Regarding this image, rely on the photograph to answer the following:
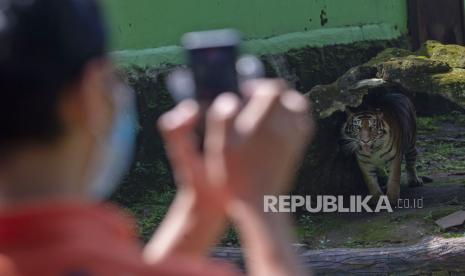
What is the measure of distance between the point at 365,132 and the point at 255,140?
18.6 ft

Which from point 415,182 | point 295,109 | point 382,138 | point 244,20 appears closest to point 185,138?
point 295,109

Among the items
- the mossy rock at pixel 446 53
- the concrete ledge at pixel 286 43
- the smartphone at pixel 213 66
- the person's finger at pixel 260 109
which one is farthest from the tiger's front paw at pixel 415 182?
the person's finger at pixel 260 109

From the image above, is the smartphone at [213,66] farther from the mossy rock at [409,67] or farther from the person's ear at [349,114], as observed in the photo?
the person's ear at [349,114]

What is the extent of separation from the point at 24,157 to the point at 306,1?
6.78 metres

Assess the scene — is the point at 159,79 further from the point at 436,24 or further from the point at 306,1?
the point at 436,24

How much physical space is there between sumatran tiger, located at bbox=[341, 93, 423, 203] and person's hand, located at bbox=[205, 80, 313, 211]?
542cm

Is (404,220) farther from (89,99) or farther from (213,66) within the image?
(89,99)

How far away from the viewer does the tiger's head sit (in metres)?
6.57

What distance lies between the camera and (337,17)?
7879mm

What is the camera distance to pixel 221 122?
3.52ft

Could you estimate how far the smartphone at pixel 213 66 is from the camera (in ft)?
3.97

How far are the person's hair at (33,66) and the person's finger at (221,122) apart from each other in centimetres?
16

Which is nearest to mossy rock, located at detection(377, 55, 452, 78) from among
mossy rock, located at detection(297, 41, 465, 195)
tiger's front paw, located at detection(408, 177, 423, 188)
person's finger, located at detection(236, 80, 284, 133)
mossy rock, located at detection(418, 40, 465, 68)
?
mossy rock, located at detection(297, 41, 465, 195)

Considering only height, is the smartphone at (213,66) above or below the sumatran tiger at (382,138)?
above
